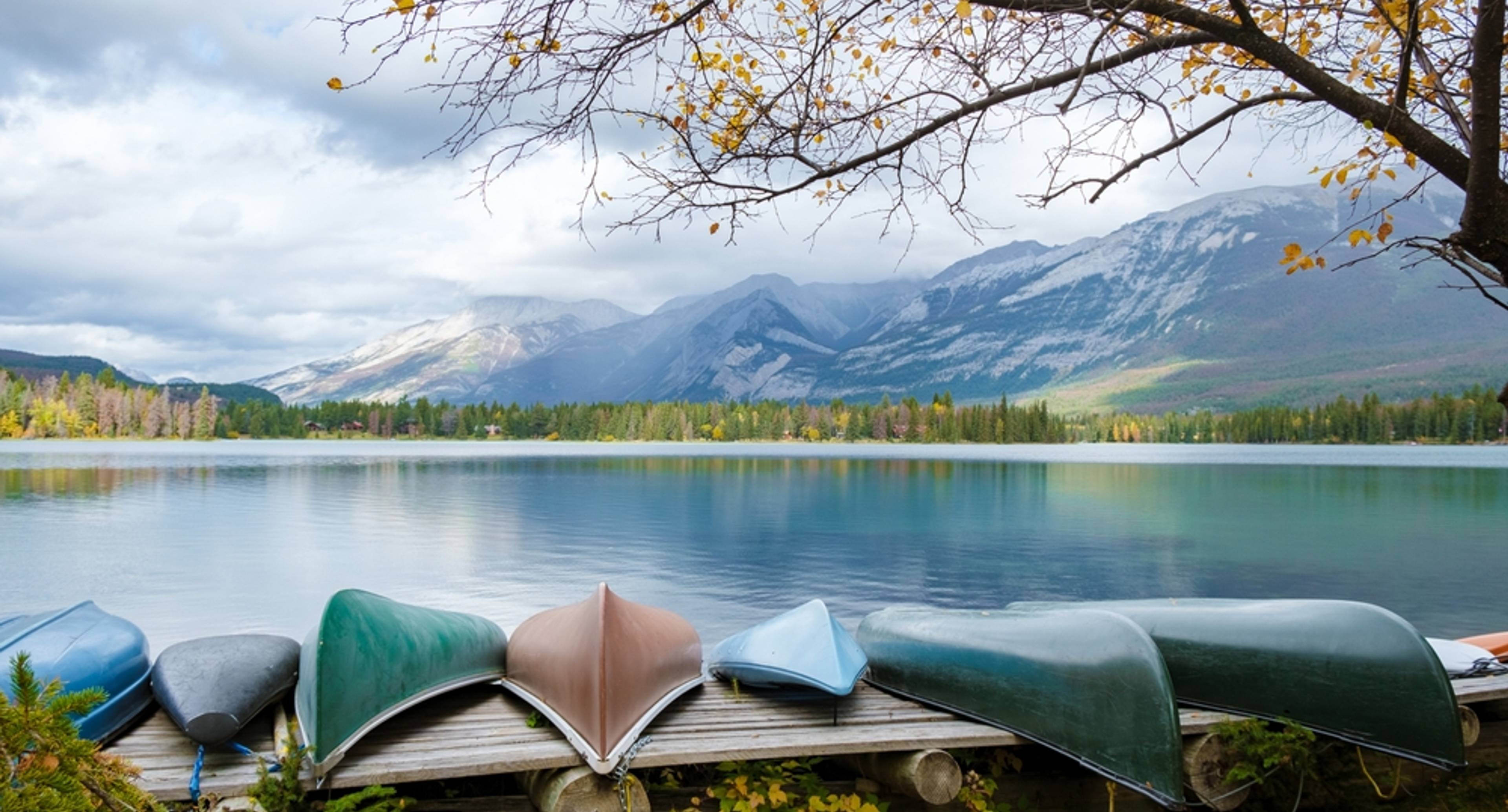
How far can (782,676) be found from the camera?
639 cm

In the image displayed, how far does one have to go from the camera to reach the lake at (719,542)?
2173 cm

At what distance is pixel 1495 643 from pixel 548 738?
27.9ft

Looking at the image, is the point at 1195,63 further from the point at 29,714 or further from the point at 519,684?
the point at 29,714

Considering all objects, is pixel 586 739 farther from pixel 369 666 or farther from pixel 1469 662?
pixel 1469 662

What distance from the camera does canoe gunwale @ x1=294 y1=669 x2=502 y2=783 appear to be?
5.02m

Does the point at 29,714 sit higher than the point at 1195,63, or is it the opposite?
the point at 1195,63

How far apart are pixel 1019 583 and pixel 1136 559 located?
20.3 feet

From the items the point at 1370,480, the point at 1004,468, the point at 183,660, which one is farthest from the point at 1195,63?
the point at 1004,468

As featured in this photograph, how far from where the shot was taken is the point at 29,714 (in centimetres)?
270

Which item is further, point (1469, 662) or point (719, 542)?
point (719, 542)

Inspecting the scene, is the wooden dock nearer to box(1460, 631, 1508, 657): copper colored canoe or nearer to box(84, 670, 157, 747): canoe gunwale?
box(84, 670, 157, 747): canoe gunwale

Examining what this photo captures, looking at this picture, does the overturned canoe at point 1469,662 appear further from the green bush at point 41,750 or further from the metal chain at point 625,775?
the green bush at point 41,750

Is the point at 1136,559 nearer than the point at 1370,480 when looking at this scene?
Yes

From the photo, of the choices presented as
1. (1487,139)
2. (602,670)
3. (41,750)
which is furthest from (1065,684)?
(41,750)
